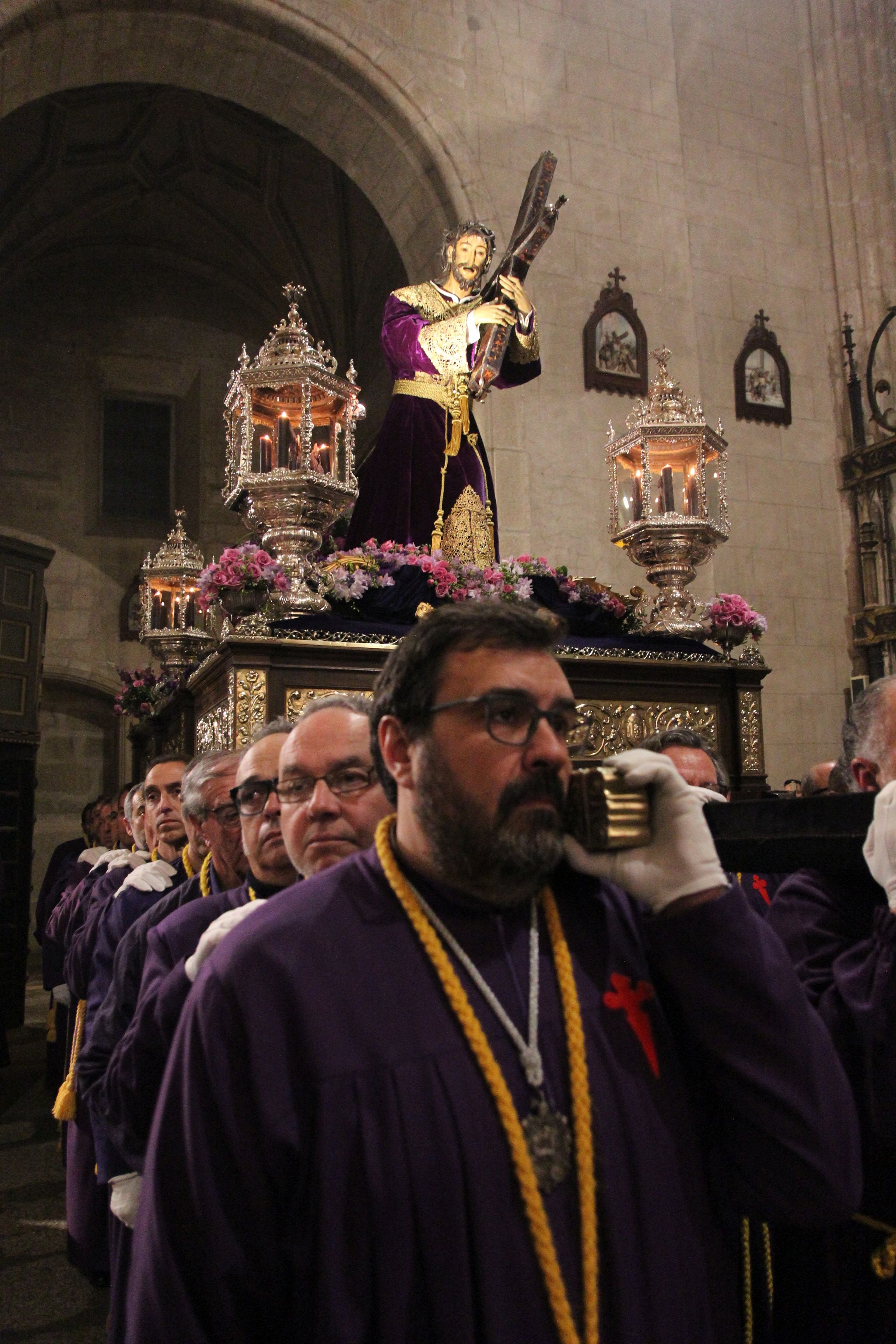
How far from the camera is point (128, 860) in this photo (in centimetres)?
420

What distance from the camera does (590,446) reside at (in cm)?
950

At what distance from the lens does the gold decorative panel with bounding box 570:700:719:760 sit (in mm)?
6020

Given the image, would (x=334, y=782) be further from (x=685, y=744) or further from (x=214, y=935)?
(x=685, y=744)

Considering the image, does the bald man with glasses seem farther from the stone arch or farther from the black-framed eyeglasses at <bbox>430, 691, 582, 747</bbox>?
the stone arch

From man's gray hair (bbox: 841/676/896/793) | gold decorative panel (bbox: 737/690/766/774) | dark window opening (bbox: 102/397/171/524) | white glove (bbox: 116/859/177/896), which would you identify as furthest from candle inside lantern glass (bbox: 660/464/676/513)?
dark window opening (bbox: 102/397/171/524)

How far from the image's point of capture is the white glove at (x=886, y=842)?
1.44 m

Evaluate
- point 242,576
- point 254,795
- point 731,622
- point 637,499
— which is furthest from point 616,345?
point 254,795

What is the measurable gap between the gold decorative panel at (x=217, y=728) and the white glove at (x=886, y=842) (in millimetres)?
3769

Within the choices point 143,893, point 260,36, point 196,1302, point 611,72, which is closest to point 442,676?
point 196,1302

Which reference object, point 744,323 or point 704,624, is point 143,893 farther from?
point 744,323

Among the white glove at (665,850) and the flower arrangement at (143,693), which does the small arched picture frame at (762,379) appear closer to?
the flower arrangement at (143,693)

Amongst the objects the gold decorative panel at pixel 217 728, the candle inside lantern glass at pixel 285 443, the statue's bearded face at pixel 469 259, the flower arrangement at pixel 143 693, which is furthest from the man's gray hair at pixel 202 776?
the flower arrangement at pixel 143 693

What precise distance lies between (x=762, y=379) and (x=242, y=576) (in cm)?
694

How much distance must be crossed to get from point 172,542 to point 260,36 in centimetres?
454
